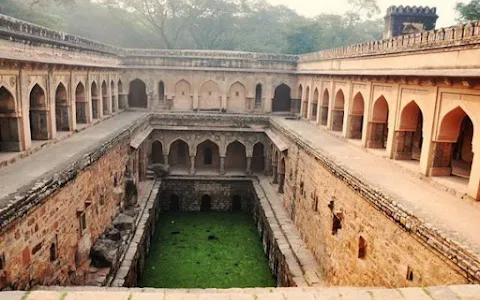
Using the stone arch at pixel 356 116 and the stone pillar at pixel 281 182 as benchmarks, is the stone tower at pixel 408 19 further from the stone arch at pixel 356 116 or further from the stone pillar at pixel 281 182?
the stone pillar at pixel 281 182

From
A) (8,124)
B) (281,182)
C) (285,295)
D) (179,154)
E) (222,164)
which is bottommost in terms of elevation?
(281,182)

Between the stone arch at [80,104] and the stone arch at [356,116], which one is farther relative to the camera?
the stone arch at [80,104]

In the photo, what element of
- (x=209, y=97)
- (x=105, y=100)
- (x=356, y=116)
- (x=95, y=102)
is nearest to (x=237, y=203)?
(x=209, y=97)

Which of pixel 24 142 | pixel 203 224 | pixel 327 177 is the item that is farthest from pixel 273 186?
pixel 24 142

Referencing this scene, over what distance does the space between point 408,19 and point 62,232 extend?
15.9 metres

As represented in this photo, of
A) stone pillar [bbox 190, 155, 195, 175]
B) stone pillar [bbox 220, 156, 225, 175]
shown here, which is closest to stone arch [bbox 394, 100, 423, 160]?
stone pillar [bbox 220, 156, 225, 175]

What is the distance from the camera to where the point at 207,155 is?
21.1 m

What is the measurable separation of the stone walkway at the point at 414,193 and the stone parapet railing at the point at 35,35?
309 inches

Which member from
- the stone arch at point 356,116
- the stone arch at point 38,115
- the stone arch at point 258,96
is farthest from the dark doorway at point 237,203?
the stone arch at point 38,115

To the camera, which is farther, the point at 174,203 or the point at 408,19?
the point at 174,203

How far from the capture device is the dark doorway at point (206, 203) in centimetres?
1939

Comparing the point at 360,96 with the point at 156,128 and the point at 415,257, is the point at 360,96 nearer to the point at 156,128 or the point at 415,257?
the point at 415,257

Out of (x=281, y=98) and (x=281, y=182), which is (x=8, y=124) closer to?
(x=281, y=182)

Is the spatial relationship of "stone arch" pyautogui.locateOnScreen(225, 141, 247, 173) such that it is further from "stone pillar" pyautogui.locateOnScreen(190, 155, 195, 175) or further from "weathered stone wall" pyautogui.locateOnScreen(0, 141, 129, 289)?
"weathered stone wall" pyautogui.locateOnScreen(0, 141, 129, 289)
